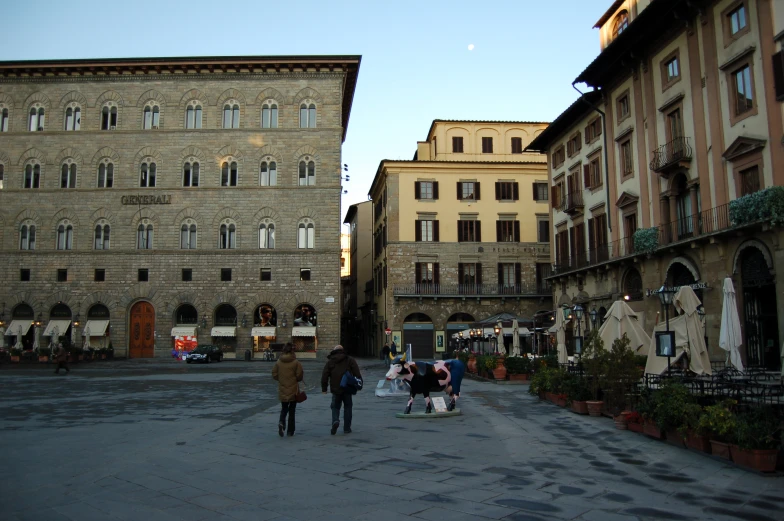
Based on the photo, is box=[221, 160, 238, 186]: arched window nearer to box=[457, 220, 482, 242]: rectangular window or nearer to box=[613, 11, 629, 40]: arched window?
box=[457, 220, 482, 242]: rectangular window

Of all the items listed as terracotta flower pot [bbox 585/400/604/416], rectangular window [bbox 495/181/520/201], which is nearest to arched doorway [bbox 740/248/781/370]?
terracotta flower pot [bbox 585/400/604/416]

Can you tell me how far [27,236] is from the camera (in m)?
49.9

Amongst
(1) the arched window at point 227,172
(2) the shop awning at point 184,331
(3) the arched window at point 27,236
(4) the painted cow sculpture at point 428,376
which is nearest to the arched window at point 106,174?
(3) the arched window at point 27,236

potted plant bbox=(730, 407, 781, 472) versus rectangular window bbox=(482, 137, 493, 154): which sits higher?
rectangular window bbox=(482, 137, 493, 154)

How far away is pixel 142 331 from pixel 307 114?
68.1 feet

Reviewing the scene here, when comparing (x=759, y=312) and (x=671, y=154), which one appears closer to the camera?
(x=759, y=312)

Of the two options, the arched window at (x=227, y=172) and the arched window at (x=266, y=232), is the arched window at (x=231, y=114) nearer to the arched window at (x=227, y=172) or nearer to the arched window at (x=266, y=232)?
the arched window at (x=227, y=172)

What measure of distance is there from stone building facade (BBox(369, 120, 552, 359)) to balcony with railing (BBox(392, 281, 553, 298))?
81 millimetres

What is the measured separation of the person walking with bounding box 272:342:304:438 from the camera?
11.7m

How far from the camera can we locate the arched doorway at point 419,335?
51.9 m

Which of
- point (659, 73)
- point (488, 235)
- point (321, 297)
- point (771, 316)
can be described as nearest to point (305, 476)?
point (771, 316)

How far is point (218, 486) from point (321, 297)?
4095cm

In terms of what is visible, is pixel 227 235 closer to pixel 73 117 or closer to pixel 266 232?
pixel 266 232

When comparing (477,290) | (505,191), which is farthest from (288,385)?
(505,191)
